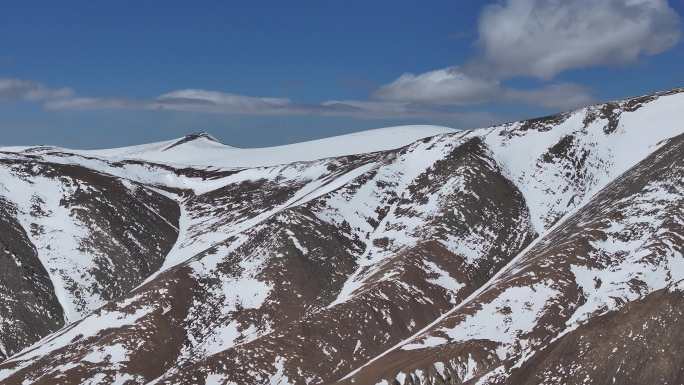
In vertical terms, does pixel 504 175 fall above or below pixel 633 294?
above

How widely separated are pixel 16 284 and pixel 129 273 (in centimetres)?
1624

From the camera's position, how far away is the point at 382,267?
96.3 metres

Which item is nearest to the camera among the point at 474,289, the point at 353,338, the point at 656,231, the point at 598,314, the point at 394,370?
the point at 598,314

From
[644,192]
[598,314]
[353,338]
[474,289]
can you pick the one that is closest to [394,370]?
[353,338]

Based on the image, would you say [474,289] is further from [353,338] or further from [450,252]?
[353,338]

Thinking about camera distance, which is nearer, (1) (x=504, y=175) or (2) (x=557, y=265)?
(2) (x=557, y=265)

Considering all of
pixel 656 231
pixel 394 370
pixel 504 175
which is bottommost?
pixel 394 370

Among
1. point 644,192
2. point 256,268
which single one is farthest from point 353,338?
point 644,192

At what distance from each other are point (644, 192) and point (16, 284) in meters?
86.9

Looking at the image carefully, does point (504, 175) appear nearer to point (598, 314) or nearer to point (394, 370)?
point (394, 370)

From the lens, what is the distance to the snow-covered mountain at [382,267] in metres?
69.4

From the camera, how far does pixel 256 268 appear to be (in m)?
98.2

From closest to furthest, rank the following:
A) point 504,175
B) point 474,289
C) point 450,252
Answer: point 474,289 < point 450,252 < point 504,175

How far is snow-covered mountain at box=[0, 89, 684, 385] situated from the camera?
228 feet
